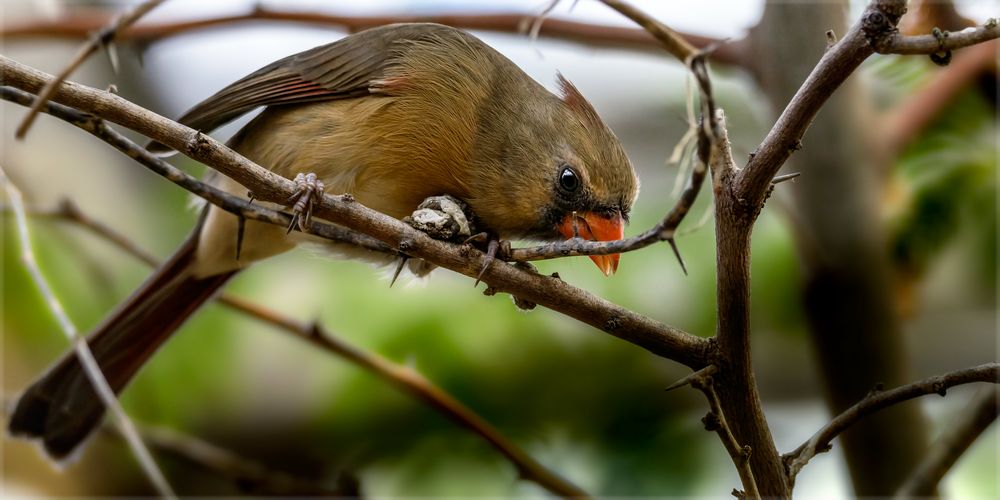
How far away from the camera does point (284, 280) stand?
4449 mm

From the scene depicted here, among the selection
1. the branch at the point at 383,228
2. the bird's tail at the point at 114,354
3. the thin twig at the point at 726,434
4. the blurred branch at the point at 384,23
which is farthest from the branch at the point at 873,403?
the bird's tail at the point at 114,354

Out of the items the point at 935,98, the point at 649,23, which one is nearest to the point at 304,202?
the point at 649,23

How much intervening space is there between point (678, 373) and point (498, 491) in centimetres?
95

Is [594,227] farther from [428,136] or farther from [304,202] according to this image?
[304,202]

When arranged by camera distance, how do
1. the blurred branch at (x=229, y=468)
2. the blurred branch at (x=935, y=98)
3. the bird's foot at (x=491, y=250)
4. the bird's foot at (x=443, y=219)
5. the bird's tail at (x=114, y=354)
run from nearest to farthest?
the bird's foot at (x=491, y=250), the bird's foot at (x=443, y=219), the bird's tail at (x=114, y=354), the blurred branch at (x=229, y=468), the blurred branch at (x=935, y=98)

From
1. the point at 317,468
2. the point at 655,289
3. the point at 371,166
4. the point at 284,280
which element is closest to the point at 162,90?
the point at 284,280

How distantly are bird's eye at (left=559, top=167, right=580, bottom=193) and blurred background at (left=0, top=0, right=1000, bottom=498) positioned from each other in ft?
2.51

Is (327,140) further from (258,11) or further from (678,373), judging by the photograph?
(678,373)

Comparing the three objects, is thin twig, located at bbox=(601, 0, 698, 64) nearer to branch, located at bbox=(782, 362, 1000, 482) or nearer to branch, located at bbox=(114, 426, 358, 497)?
branch, located at bbox=(782, 362, 1000, 482)

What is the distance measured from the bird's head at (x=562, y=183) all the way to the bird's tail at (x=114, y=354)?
1.17 metres

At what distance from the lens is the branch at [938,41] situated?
1502mm

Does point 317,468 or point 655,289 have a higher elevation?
point 655,289

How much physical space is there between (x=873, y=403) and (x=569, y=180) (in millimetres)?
1310

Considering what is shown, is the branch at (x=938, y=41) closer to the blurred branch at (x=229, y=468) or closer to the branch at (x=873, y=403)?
the branch at (x=873, y=403)
